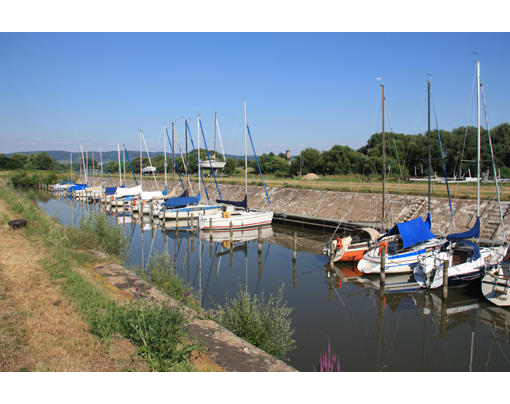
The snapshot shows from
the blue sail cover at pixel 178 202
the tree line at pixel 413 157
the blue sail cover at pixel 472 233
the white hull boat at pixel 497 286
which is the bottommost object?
the white hull boat at pixel 497 286

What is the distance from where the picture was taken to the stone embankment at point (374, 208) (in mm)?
24609

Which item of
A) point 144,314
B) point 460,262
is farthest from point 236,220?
point 144,314

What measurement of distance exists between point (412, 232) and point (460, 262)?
2484mm

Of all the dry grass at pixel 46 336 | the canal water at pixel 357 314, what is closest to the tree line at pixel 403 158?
the canal water at pixel 357 314

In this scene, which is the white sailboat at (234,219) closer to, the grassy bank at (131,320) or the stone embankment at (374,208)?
the stone embankment at (374,208)

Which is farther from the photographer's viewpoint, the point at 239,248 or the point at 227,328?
the point at 239,248

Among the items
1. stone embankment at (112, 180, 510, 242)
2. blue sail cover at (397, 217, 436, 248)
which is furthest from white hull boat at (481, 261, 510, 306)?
stone embankment at (112, 180, 510, 242)

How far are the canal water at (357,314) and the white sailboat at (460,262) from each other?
20.1 inches

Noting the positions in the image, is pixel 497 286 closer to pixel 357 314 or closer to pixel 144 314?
pixel 357 314

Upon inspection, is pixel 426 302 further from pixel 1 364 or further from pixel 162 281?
pixel 1 364
